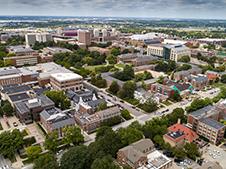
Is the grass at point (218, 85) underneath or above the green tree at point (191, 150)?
above

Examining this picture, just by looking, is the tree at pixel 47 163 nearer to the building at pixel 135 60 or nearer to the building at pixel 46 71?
the building at pixel 46 71

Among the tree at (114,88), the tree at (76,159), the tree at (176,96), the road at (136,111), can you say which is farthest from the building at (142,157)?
the tree at (114,88)

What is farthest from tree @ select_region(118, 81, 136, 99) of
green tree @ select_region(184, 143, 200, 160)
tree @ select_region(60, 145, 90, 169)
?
tree @ select_region(60, 145, 90, 169)

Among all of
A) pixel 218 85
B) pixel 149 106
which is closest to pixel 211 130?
pixel 149 106

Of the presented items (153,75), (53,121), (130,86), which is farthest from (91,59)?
(53,121)

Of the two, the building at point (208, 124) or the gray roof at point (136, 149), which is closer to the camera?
the gray roof at point (136, 149)

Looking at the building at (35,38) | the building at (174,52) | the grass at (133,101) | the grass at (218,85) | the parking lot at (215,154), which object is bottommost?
the parking lot at (215,154)

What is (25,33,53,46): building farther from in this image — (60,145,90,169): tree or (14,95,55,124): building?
(60,145,90,169): tree

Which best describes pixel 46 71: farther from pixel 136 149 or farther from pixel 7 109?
pixel 136 149

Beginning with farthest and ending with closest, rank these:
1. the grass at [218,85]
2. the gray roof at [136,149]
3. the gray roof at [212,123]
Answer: the grass at [218,85], the gray roof at [212,123], the gray roof at [136,149]
